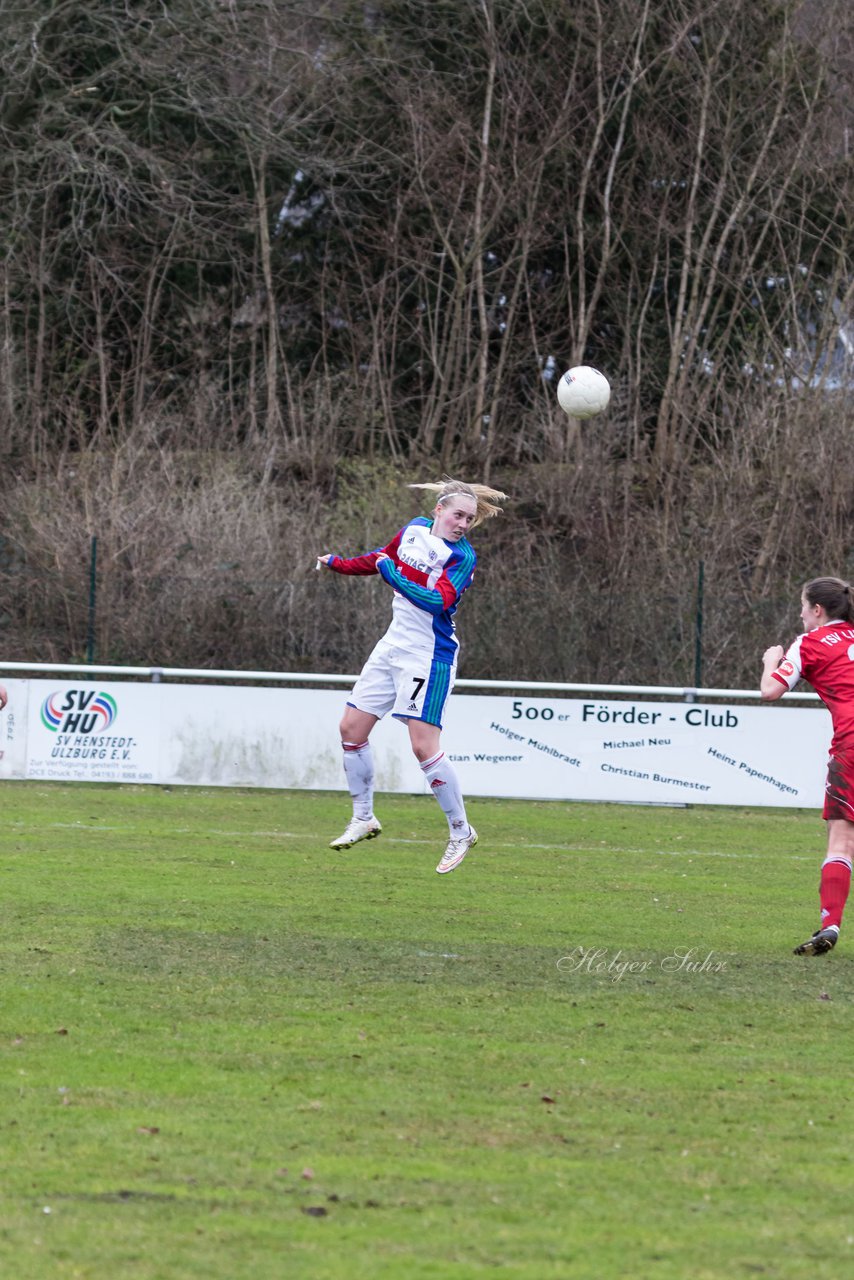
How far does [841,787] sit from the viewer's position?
311 inches

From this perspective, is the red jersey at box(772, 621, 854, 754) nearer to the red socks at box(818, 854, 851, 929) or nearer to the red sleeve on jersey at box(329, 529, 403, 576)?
the red socks at box(818, 854, 851, 929)

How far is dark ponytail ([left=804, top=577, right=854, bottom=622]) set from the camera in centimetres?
800

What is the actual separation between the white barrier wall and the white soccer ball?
306 cm

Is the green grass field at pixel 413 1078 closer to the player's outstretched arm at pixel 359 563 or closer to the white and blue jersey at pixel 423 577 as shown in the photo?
the white and blue jersey at pixel 423 577

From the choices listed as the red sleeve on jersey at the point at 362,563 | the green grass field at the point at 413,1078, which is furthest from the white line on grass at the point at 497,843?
the red sleeve on jersey at the point at 362,563

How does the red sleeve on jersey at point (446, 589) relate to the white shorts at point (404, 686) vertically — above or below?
above

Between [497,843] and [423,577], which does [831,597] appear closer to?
[423,577]

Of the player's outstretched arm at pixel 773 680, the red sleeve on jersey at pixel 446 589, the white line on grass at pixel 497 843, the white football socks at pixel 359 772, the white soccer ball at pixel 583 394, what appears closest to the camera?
the player's outstretched arm at pixel 773 680

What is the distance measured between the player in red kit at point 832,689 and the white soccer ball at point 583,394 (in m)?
6.83

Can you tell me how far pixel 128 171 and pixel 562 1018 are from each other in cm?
2499

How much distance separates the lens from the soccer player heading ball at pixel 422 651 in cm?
932

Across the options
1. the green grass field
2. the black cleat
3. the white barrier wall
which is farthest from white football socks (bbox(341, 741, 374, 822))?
the white barrier wall

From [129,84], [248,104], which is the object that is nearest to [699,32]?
[248,104]

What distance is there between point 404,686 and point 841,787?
9.12 feet
